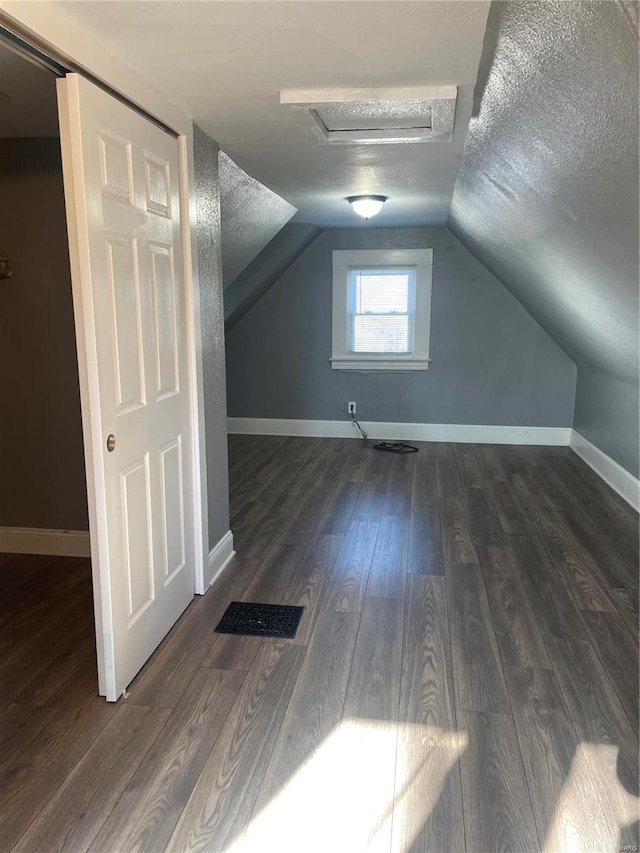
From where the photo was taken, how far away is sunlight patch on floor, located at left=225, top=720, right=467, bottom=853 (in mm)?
1553

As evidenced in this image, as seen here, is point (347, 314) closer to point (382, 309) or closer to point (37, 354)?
point (382, 309)

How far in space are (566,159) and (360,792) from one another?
212cm

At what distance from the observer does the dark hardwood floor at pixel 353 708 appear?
1601 millimetres

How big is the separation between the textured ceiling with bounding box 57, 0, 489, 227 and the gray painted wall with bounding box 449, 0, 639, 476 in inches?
5.1

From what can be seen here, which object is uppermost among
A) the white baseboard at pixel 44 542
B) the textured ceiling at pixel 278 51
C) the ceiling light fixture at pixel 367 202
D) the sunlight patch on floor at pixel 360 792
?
the textured ceiling at pixel 278 51

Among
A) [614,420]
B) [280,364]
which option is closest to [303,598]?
[614,420]

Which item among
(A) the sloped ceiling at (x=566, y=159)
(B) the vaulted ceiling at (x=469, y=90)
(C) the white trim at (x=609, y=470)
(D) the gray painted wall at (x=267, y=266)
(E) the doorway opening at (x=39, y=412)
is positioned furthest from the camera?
(D) the gray painted wall at (x=267, y=266)

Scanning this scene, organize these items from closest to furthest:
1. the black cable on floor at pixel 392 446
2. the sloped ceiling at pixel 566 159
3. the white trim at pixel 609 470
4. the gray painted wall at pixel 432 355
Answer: the sloped ceiling at pixel 566 159 → the white trim at pixel 609 470 → the black cable on floor at pixel 392 446 → the gray painted wall at pixel 432 355

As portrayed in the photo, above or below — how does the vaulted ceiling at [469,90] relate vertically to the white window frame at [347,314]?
above

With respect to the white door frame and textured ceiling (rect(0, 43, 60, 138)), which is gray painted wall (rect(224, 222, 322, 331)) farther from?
the white door frame

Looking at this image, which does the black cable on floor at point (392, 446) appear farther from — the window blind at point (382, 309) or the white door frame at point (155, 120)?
the white door frame at point (155, 120)

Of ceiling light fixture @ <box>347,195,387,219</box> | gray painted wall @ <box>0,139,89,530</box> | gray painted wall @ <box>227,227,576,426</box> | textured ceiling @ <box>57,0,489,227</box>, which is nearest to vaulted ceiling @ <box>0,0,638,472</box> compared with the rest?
textured ceiling @ <box>57,0,489,227</box>

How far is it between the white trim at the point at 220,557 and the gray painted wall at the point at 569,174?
223cm

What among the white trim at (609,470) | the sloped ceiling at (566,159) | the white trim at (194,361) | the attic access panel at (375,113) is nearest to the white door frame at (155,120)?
the white trim at (194,361)
